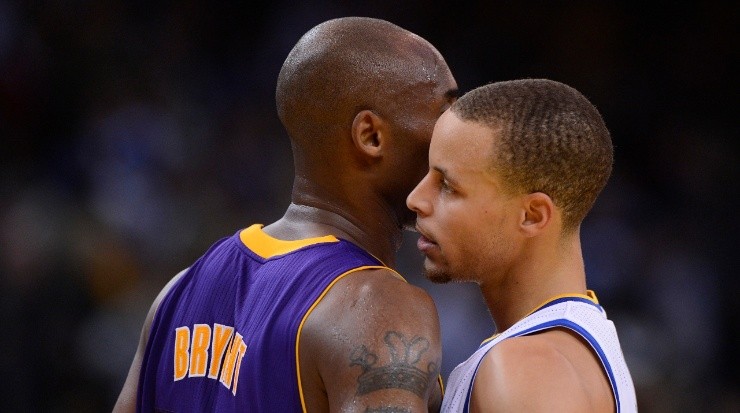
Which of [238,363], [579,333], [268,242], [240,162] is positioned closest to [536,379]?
[579,333]

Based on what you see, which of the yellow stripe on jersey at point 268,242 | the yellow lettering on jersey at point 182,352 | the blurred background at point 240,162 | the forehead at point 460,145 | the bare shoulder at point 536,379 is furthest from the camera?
the blurred background at point 240,162

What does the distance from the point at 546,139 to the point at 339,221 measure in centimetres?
59

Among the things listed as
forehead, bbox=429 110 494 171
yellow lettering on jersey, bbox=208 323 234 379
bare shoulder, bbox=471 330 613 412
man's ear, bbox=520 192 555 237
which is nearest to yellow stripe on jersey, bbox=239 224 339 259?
yellow lettering on jersey, bbox=208 323 234 379

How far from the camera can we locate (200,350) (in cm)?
263

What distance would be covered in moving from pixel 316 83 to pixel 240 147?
16.0 feet

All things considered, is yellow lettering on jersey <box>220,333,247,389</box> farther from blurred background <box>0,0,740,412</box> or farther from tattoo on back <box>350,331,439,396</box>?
blurred background <box>0,0,740,412</box>

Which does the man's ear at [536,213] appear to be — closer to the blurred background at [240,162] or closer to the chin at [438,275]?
the chin at [438,275]

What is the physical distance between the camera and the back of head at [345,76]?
2.61 metres

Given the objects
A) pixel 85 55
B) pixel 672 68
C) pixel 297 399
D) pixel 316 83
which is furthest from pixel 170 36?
pixel 297 399

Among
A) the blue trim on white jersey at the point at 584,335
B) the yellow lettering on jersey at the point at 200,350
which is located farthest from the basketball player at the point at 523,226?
the yellow lettering on jersey at the point at 200,350

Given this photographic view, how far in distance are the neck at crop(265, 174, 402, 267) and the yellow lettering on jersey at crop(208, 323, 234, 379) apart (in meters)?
0.26

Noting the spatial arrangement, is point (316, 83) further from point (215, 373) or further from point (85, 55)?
point (85, 55)

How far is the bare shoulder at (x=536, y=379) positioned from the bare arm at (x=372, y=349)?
0.42 ft

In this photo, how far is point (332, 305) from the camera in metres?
2.28
